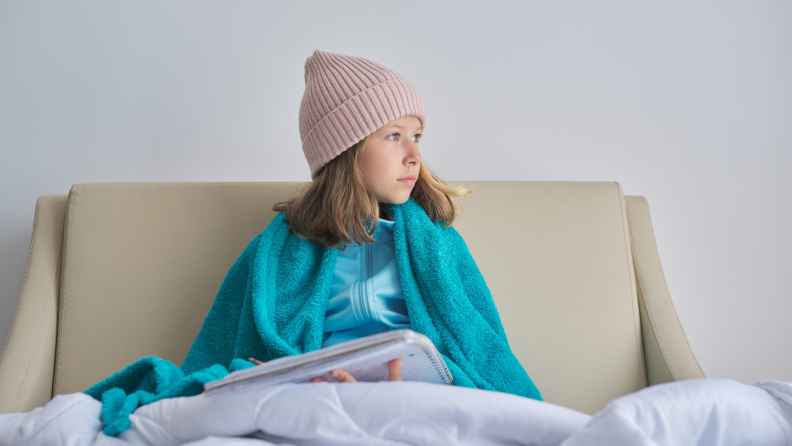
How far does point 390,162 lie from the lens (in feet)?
3.48

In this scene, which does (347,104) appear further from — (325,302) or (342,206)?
(325,302)

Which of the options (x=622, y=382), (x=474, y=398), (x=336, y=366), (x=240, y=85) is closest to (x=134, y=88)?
(x=240, y=85)

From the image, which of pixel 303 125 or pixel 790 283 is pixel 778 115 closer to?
pixel 790 283

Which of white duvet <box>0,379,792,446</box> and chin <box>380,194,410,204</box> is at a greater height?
chin <box>380,194,410,204</box>

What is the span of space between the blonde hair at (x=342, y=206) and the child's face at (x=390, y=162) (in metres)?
0.02

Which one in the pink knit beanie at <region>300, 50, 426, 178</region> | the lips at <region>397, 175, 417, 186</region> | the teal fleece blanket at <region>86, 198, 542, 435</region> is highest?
the pink knit beanie at <region>300, 50, 426, 178</region>

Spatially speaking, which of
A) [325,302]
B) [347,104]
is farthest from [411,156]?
[325,302]

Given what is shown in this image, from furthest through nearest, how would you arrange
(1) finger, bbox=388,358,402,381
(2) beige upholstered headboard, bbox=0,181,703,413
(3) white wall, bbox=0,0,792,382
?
1. (3) white wall, bbox=0,0,792,382
2. (2) beige upholstered headboard, bbox=0,181,703,413
3. (1) finger, bbox=388,358,402,381

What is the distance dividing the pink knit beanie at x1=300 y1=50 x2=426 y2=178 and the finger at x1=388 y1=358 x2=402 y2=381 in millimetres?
494

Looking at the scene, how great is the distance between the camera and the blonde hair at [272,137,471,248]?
1053 millimetres

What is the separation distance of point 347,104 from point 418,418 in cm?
65

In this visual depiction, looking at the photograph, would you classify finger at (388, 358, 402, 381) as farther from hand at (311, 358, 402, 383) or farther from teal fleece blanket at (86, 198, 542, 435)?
teal fleece blanket at (86, 198, 542, 435)

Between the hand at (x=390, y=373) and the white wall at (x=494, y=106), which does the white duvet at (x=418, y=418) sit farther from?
the white wall at (x=494, y=106)

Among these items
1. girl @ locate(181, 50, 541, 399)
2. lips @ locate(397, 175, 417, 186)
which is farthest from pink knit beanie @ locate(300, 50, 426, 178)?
lips @ locate(397, 175, 417, 186)
